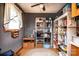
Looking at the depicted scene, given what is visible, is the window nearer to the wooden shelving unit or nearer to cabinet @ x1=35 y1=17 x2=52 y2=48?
cabinet @ x1=35 y1=17 x2=52 y2=48

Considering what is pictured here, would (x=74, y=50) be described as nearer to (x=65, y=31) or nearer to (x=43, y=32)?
(x=65, y=31)

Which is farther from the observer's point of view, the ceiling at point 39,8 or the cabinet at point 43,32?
the cabinet at point 43,32

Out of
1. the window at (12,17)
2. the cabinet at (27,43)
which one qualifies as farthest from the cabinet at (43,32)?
the window at (12,17)

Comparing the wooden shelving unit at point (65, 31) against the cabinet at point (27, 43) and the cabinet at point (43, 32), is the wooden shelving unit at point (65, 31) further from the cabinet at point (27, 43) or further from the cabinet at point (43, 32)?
the cabinet at point (27, 43)

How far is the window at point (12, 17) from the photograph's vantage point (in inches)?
61.1

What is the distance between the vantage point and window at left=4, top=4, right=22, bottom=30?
5.09 feet

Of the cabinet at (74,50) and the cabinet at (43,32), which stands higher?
the cabinet at (43,32)

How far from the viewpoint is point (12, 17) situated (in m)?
1.60

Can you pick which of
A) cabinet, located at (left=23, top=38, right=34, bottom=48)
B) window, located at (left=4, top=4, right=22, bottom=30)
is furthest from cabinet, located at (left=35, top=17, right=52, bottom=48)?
window, located at (left=4, top=4, right=22, bottom=30)

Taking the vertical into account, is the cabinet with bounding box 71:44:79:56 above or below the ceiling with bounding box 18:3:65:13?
below

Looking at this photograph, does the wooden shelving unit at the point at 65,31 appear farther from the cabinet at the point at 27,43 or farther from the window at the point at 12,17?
the window at the point at 12,17

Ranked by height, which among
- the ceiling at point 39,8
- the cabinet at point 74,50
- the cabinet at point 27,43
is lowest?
the cabinet at point 74,50

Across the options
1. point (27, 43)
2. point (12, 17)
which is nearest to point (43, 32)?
point (27, 43)

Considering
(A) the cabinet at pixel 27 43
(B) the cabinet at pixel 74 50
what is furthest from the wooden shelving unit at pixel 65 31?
(A) the cabinet at pixel 27 43
